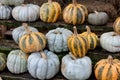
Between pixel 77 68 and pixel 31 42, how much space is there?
704mm

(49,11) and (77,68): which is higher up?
(49,11)

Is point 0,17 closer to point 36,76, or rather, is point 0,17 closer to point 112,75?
point 36,76

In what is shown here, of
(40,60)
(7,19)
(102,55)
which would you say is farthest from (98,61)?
(7,19)

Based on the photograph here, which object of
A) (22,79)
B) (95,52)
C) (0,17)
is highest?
(0,17)

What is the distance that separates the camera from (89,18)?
4.93 m

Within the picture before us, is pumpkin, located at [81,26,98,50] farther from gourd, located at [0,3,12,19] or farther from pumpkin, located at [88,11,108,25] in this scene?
gourd, located at [0,3,12,19]

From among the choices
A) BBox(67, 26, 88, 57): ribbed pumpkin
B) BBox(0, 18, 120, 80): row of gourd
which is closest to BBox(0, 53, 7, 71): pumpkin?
BBox(0, 18, 120, 80): row of gourd

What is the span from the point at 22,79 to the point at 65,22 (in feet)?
3.82

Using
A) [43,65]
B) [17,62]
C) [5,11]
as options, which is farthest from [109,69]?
[5,11]

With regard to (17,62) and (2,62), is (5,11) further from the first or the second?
(17,62)

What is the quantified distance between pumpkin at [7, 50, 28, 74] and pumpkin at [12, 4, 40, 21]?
2.47 ft

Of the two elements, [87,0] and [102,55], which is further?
[87,0]

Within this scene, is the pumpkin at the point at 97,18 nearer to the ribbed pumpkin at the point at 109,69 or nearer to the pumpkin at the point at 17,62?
the ribbed pumpkin at the point at 109,69

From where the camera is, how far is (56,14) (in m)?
4.94
